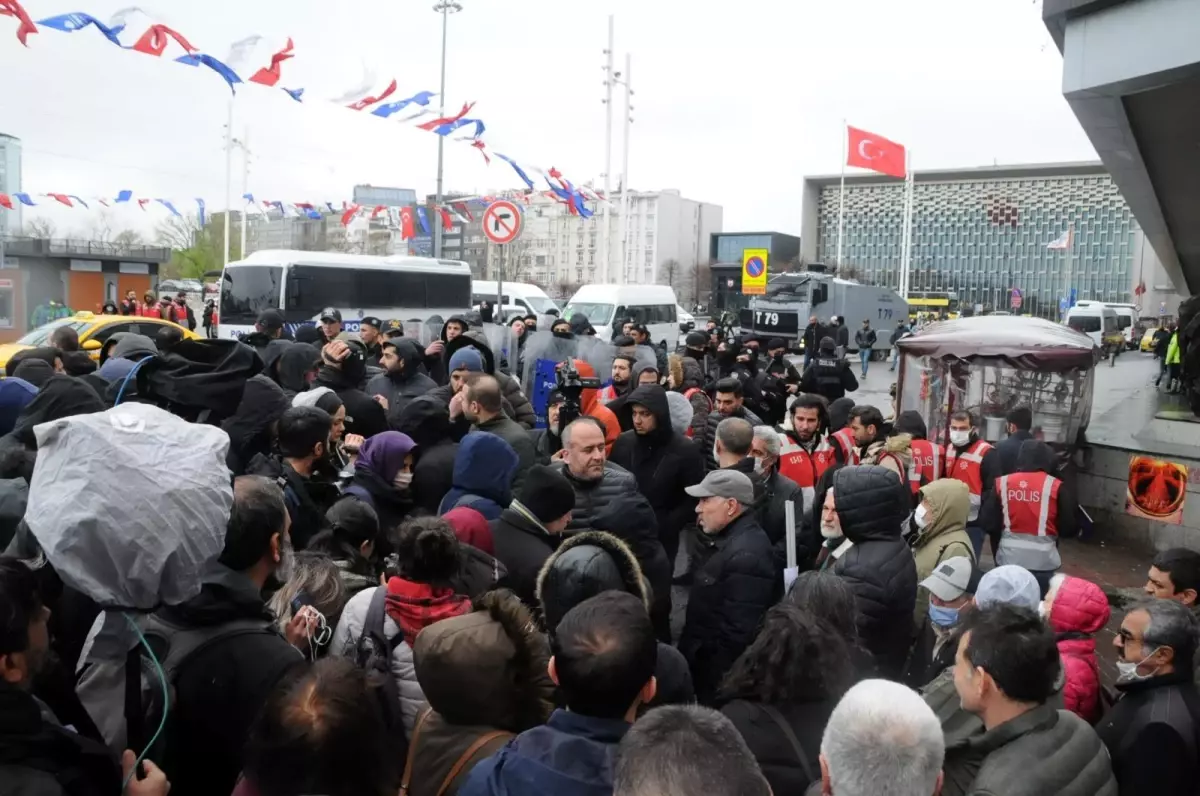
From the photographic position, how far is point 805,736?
103 inches

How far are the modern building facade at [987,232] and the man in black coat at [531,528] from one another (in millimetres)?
88069

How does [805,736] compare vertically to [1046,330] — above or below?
below

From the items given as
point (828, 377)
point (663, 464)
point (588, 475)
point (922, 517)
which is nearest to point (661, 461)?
point (663, 464)

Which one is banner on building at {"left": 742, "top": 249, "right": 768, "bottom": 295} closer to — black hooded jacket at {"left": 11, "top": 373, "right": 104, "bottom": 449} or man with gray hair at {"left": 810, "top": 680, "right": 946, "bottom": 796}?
black hooded jacket at {"left": 11, "top": 373, "right": 104, "bottom": 449}

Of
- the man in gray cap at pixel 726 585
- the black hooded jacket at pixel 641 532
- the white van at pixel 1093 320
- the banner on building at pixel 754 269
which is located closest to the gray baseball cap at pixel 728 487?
the man in gray cap at pixel 726 585

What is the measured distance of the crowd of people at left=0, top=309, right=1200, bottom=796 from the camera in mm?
2074

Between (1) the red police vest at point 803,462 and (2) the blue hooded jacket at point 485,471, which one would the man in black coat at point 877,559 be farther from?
(1) the red police vest at point 803,462

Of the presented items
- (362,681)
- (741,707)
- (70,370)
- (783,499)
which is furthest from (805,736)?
(70,370)

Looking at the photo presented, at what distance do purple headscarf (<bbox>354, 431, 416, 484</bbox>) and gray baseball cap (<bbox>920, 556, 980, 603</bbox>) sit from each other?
2.57 m

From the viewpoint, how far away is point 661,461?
19.4 ft

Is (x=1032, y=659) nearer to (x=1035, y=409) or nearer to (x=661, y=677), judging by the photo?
(x=661, y=677)

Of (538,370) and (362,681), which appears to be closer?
(362,681)

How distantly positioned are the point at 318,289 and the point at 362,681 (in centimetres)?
2115

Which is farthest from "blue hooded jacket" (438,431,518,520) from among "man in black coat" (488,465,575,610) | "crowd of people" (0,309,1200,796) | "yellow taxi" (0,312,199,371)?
"yellow taxi" (0,312,199,371)
